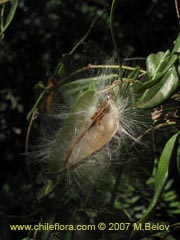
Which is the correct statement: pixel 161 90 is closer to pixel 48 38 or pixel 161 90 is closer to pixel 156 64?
pixel 156 64

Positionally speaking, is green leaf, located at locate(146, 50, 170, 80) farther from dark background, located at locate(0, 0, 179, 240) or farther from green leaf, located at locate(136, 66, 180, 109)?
dark background, located at locate(0, 0, 179, 240)

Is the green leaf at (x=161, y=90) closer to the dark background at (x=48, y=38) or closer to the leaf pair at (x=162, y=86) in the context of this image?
the leaf pair at (x=162, y=86)

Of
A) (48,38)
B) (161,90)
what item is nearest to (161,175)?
(161,90)

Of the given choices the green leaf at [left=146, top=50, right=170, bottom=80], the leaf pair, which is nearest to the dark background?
the green leaf at [left=146, top=50, right=170, bottom=80]

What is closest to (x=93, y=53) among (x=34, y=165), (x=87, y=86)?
(x=87, y=86)

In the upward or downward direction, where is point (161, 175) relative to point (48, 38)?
downward

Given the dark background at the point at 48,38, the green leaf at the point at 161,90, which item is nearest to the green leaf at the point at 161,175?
the green leaf at the point at 161,90

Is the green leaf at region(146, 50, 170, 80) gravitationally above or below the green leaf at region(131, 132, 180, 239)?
above
